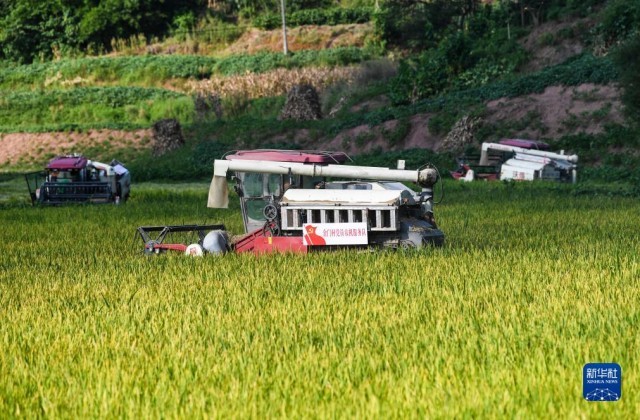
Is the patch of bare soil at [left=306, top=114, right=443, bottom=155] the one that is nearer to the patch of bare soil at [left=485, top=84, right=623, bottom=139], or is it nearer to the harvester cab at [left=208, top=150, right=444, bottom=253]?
the patch of bare soil at [left=485, top=84, right=623, bottom=139]

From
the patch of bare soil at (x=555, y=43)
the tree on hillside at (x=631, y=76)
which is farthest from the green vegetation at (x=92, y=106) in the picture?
the tree on hillside at (x=631, y=76)

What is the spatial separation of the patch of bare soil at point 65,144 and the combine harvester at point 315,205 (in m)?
40.5

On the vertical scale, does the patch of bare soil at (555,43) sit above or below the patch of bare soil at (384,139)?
above

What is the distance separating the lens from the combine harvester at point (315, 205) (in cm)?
1664

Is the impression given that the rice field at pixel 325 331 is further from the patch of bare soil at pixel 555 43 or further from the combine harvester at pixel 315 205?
the patch of bare soil at pixel 555 43

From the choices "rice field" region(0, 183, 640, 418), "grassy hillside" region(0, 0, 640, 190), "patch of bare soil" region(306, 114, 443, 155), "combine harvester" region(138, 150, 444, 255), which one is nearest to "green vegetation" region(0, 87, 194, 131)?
"grassy hillside" region(0, 0, 640, 190)

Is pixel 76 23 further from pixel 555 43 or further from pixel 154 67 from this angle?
pixel 555 43

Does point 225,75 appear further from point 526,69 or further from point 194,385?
point 194,385

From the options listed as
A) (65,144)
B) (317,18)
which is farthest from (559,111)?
(317,18)

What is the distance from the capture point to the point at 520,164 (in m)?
37.5

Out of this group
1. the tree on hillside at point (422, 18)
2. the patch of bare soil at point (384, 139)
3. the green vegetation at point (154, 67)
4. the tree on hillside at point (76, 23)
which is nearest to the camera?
the patch of bare soil at point (384, 139)

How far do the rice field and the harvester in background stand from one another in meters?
15.2

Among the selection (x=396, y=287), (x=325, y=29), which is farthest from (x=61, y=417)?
(x=325, y=29)

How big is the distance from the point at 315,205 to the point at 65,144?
46297 millimetres
